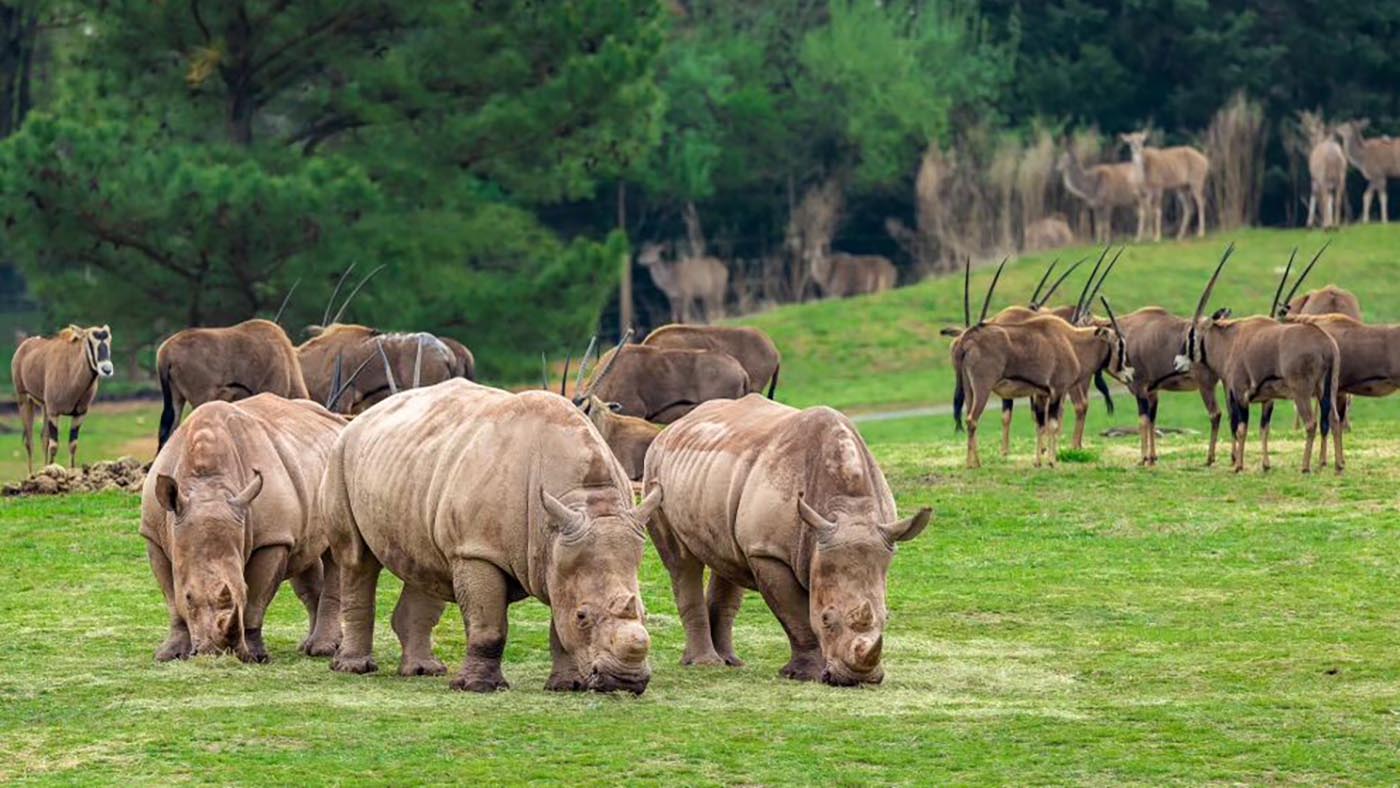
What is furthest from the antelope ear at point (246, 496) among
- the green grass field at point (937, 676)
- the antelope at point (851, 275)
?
the antelope at point (851, 275)

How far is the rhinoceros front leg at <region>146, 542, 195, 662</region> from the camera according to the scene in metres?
13.7

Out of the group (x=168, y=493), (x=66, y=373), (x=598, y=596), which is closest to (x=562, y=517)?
(x=598, y=596)

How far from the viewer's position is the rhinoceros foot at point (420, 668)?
13.1 m

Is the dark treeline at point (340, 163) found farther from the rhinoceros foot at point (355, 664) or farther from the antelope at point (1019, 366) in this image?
the rhinoceros foot at point (355, 664)

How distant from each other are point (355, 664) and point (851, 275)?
4053cm

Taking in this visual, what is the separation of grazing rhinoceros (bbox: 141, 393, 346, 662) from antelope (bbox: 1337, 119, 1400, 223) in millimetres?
39138

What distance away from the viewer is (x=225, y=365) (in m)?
24.7

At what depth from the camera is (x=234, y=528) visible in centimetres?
1327

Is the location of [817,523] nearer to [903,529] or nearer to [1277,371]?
[903,529]

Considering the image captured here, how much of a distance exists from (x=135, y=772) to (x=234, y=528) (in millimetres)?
2788

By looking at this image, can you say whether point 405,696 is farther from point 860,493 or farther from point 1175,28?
point 1175,28

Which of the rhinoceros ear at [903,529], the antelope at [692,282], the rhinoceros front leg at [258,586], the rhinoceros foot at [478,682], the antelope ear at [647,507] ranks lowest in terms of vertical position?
the antelope at [692,282]

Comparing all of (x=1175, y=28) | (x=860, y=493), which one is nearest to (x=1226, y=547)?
(x=860, y=493)

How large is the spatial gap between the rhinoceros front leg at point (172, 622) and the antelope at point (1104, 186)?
36564 mm
